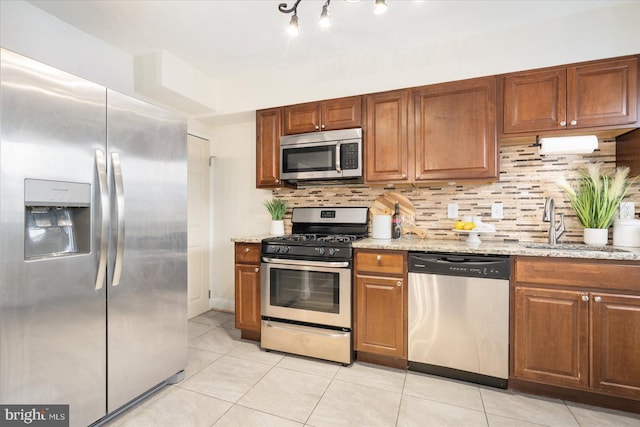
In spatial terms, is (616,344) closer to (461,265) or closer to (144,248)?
(461,265)

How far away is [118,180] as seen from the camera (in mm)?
1704

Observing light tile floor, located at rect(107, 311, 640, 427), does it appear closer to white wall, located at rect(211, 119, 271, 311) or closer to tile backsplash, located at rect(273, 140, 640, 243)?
tile backsplash, located at rect(273, 140, 640, 243)

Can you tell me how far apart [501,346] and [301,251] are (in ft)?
5.13

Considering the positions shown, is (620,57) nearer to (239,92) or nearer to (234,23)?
(234,23)

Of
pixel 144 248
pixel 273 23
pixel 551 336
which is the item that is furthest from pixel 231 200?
pixel 551 336

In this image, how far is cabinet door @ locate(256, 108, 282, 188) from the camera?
10.0ft

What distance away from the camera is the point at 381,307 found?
2.35m

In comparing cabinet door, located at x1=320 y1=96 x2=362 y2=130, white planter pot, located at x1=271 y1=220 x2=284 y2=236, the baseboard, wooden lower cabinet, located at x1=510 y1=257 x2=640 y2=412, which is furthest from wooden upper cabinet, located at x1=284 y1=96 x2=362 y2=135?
the baseboard

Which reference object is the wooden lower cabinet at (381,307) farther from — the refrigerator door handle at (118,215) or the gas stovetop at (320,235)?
the refrigerator door handle at (118,215)

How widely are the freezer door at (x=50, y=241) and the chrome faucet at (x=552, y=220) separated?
2962 millimetres

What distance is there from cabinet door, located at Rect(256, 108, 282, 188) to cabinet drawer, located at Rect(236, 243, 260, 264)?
26.6 inches

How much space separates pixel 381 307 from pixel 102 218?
1.91 meters

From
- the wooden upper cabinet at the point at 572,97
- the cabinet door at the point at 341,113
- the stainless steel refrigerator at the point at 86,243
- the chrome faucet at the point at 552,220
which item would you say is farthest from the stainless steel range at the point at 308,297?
the wooden upper cabinet at the point at 572,97

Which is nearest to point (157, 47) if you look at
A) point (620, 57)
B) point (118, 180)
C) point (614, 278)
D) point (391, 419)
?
point (118, 180)
